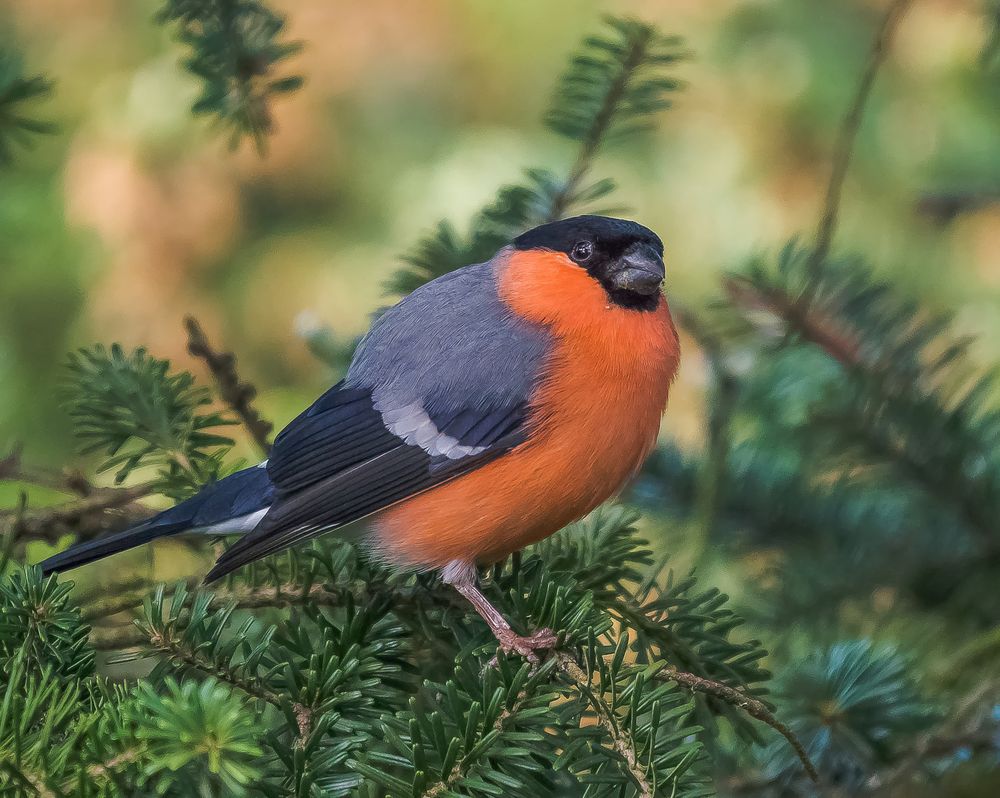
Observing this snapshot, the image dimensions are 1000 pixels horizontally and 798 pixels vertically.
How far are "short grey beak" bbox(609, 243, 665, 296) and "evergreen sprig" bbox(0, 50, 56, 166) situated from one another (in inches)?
51.0

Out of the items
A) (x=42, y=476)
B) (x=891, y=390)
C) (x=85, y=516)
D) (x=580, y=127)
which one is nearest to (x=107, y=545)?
(x=85, y=516)

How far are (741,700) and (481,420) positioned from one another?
1.03m

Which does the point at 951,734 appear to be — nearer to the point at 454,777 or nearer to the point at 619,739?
the point at 619,739

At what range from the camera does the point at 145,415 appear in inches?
91.7

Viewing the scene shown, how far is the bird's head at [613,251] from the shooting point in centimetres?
263

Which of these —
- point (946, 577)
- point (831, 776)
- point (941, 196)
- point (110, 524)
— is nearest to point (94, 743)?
point (110, 524)

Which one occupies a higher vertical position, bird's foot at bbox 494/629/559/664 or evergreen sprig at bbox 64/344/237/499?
evergreen sprig at bbox 64/344/237/499

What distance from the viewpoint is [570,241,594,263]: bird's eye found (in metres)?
2.69

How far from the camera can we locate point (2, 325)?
405 cm

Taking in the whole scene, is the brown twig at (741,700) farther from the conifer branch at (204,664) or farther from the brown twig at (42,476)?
the brown twig at (42,476)

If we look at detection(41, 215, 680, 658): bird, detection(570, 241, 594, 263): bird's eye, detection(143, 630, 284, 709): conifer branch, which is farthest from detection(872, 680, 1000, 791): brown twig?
detection(570, 241, 594, 263): bird's eye

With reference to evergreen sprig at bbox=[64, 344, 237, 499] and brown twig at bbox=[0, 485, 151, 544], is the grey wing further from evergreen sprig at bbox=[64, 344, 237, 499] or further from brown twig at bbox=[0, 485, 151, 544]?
brown twig at bbox=[0, 485, 151, 544]

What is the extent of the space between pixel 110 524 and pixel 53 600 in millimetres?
729

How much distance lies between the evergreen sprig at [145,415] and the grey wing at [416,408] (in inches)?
7.5
